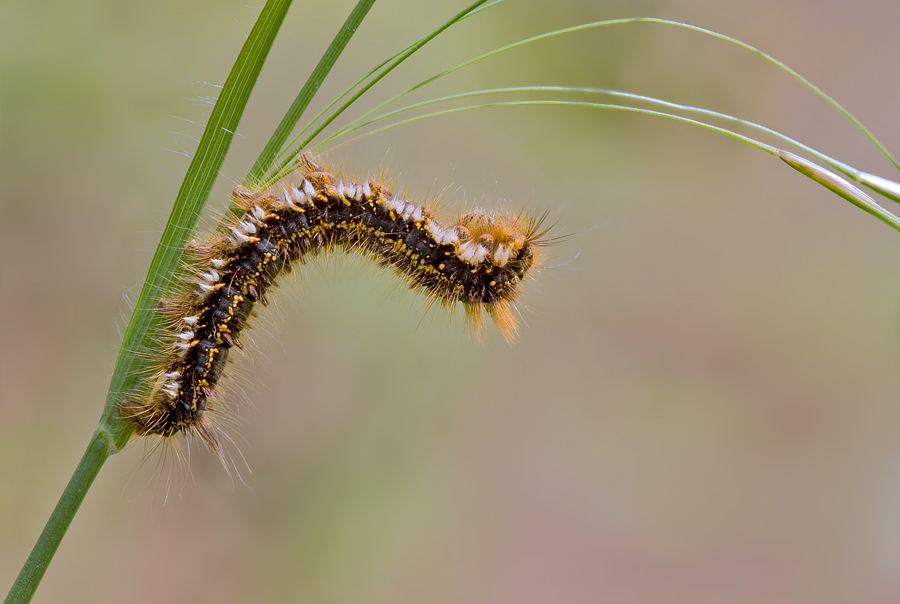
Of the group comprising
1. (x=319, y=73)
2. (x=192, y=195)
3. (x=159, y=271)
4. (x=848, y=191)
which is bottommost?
(x=159, y=271)

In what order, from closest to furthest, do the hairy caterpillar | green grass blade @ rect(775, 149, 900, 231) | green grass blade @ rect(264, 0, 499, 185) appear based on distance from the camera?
green grass blade @ rect(775, 149, 900, 231) < green grass blade @ rect(264, 0, 499, 185) < the hairy caterpillar

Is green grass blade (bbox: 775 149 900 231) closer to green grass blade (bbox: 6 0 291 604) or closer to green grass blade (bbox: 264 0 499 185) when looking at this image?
green grass blade (bbox: 264 0 499 185)

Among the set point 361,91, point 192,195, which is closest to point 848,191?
point 361,91

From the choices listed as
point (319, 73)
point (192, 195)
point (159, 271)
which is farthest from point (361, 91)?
point (159, 271)

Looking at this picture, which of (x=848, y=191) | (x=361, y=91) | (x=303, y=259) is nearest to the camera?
(x=848, y=191)

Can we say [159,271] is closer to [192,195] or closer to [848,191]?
[192,195]

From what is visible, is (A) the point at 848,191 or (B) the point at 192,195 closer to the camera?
(A) the point at 848,191

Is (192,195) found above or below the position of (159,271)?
above

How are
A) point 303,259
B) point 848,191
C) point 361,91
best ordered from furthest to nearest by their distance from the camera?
point 303,259 < point 361,91 < point 848,191

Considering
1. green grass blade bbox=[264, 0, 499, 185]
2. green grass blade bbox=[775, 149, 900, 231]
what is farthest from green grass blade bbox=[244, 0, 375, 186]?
green grass blade bbox=[775, 149, 900, 231]
